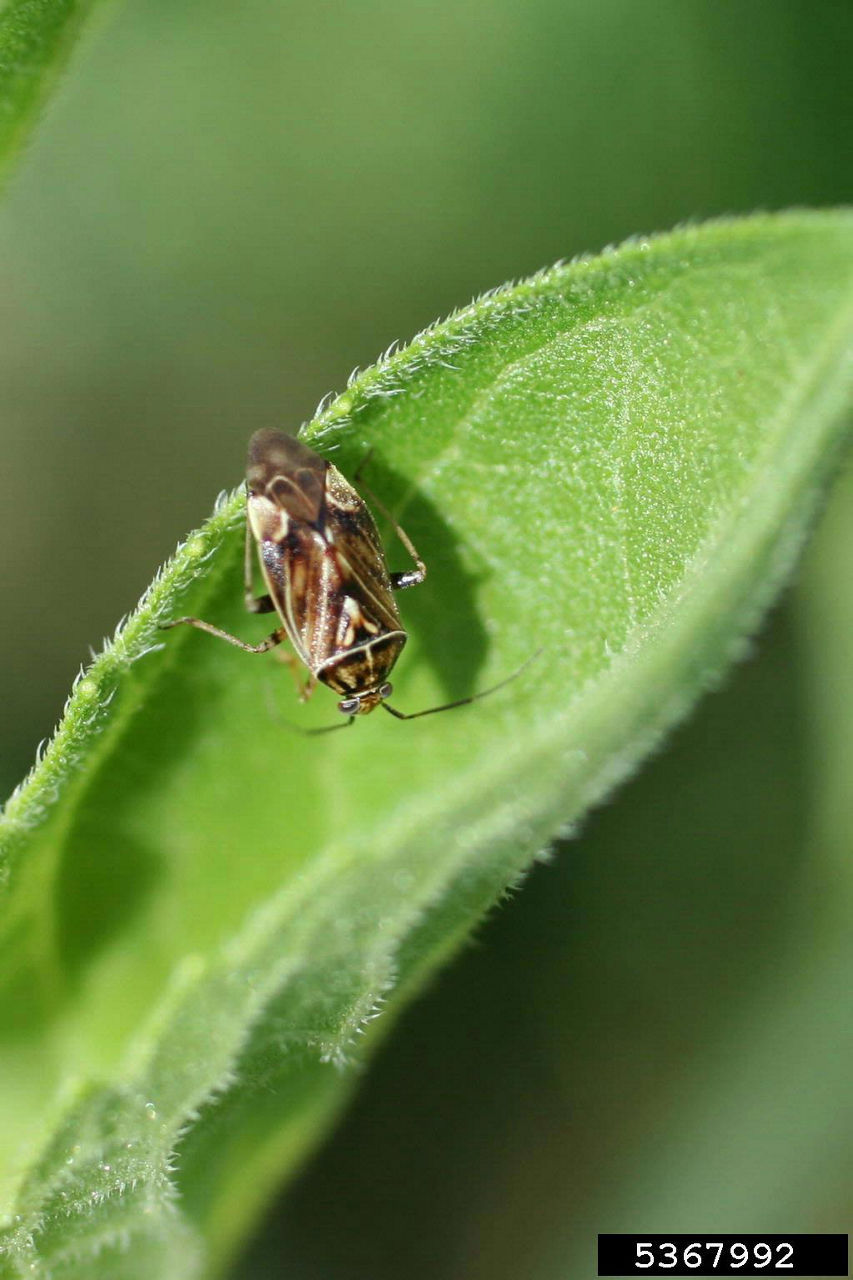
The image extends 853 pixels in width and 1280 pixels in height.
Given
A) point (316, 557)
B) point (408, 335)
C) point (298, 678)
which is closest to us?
point (298, 678)

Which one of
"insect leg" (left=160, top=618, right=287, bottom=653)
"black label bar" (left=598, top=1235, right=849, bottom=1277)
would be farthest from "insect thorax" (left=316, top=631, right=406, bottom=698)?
"black label bar" (left=598, top=1235, right=849, bottom=1277)

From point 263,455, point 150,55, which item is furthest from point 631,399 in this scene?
point 150,55

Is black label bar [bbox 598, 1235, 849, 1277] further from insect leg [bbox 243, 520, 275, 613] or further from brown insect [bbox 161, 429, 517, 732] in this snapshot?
insect leg [bbox 243, 520, 275, 613]

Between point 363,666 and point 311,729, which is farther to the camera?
point 363,666

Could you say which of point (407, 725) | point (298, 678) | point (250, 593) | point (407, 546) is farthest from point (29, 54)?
point (407, 725)

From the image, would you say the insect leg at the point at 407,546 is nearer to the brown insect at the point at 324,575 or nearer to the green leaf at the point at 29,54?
the brown insect at the point at 324,575

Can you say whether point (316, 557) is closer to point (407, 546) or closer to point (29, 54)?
point (407, 546)
